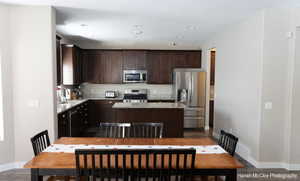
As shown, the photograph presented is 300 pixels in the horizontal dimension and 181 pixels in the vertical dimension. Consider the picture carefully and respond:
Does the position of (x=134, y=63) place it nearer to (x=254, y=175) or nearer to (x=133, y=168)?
(x=254, y=175)

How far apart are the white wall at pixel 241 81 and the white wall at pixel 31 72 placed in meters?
3.26

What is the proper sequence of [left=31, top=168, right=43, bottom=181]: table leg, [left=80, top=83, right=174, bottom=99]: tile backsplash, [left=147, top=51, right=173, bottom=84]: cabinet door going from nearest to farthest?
1. [left=31, top=168, right=43, bottom=181]: table leg
2. [left=147, top=51, right=173, bottom=84]: cabinet door
3. [left=80, top=83, right=174, bottom=99]: tile backsplash

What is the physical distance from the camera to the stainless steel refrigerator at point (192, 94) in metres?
5.69

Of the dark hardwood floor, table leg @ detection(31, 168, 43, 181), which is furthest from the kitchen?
table leg @ detection(31, 168, 43, 181)

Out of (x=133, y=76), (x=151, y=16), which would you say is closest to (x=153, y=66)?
(x=133, y=76)

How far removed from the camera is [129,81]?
20.2 ft

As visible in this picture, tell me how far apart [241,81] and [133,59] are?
341 centimetres

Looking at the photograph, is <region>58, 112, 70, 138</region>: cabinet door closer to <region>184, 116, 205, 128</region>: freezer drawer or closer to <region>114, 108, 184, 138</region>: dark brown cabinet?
<region>114, 108, 184, 138</region>: dark brown cabinet

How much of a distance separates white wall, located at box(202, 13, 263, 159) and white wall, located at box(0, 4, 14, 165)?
3882mm

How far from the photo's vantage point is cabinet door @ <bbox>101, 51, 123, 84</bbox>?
6148 millimetres

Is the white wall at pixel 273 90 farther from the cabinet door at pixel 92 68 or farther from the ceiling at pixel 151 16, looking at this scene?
the cabinet door at pixel 92 68

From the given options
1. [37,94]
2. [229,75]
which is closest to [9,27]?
[37,94]

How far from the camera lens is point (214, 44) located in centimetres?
506

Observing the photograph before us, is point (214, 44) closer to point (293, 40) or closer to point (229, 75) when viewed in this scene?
point (229, 75)
